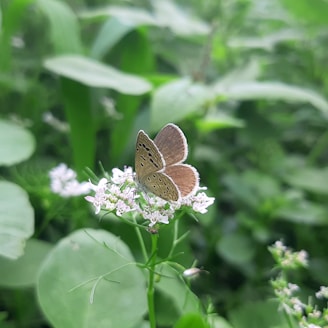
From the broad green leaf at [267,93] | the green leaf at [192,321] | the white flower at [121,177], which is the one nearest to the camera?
the green leaf at [192,321]

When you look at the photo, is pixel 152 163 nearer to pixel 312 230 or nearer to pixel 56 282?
pixel 56 282

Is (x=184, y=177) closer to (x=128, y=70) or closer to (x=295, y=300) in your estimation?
(x=295, y=300)

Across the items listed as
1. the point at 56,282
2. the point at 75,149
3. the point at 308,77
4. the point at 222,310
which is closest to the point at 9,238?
the point at 56,282

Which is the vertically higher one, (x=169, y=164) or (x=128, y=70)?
(x=169, y=164)

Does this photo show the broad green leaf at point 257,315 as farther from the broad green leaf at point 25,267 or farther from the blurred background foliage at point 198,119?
the broad green leaf at point 25,267

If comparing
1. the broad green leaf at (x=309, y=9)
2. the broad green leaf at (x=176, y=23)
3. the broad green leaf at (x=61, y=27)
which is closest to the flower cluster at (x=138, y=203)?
the broad green leaf at (x=61, y=27)

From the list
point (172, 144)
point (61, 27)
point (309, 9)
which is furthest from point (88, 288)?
point (309, 9)
